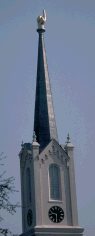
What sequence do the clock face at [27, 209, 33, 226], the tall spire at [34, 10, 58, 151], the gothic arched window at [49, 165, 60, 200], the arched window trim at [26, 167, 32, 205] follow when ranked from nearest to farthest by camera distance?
the clock face at [27, 209, 33, 226] < the gothic arched window at [49, 165, 60, 200] < the arched window trim at [26, 167, 32, 205] < the tall spire at [34, 10, 58, 151]

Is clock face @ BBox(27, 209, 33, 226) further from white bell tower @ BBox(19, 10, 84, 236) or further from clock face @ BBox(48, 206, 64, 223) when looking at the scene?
clock face @ BBox(48, 206, 64, 223)

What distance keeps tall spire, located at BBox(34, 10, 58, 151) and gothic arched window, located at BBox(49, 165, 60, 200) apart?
174cm

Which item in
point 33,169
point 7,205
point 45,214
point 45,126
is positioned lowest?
point 7,205

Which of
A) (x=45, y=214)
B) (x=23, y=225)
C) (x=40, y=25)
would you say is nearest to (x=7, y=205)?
(x=45, y=214)

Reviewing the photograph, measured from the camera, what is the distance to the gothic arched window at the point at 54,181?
128 ft

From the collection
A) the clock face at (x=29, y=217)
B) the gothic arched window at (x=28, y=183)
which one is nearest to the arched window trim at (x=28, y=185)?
the gothic arched window at (x=28, y=183)

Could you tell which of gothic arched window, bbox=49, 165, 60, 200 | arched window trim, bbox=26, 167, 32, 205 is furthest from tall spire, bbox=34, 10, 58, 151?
arched window trim, bbox=26, 167, 32, 205

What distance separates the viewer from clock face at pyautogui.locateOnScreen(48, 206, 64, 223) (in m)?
38.1

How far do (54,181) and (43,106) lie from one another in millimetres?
6094

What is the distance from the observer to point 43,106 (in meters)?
42.1

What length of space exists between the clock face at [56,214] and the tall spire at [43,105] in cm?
454

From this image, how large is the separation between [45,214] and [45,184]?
213cm

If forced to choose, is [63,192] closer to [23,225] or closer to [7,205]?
[23,225]

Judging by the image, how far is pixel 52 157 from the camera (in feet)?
131
